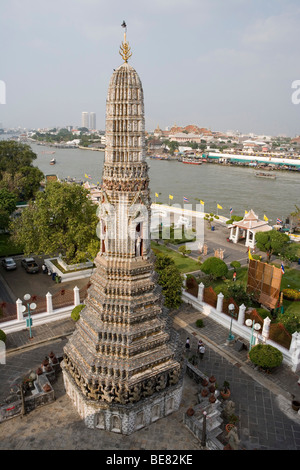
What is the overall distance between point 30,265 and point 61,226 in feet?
12.5

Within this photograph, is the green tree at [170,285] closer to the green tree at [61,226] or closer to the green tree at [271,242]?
the green tree at [61,226]

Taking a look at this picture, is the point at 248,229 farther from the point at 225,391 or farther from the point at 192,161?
the point at 192,161

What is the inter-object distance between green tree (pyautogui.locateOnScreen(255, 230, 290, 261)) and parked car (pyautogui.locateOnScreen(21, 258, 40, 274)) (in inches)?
737

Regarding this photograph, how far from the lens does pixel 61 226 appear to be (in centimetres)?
2478

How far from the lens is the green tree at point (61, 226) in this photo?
23578 millimetres

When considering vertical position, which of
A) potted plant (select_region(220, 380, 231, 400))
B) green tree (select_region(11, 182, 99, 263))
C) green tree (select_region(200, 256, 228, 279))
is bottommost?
potted plant (select_region(220, 380, 231, 400))

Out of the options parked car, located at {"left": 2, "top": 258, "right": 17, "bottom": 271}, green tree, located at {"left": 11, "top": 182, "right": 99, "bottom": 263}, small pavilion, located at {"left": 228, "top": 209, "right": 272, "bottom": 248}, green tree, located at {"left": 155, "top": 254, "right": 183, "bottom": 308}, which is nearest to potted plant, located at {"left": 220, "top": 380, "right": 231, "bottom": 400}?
green tree, located at {"left": 155, "top": 254, "right": 183, "bottom": 308}

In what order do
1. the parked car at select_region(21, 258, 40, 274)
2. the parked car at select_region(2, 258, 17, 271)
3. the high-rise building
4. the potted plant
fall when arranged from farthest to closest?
1. the parked car at select_region(2, 258, 17, 271)
2. the parked car at select_region(21, 258, 40, 274)
3. the potted plant
4. the high-rise building

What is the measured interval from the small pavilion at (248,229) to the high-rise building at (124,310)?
23.3 meters

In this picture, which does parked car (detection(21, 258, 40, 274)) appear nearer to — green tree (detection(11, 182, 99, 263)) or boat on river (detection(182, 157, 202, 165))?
green tree (detection(11, 182, 99, 263))

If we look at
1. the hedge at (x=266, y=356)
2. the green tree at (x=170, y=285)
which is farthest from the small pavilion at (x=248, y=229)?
the hedge at (x=266, y=356)

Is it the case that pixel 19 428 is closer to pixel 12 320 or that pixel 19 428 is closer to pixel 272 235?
pixel 12 320

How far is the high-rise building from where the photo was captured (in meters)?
10.9

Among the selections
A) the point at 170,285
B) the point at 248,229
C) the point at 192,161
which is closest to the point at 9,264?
the point at 170,285
